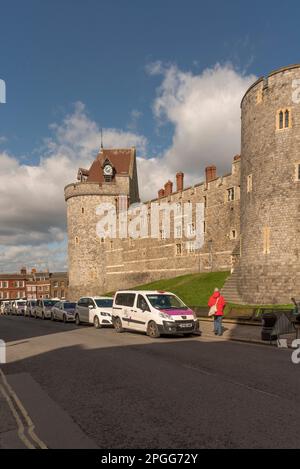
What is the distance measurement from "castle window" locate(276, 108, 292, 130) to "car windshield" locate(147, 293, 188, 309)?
1394 centimetres

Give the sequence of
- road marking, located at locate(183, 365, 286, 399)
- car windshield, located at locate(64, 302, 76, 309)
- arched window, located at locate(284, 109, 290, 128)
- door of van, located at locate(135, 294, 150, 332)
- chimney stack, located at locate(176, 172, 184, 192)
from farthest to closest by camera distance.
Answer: chimney stack, located at locate(176, 172, 184, 192)
car windshield, located at locate(64, 302, 76, 309)
arched window, located at locate(284, 109, 290, 128)
door of van, located at locate(135, 294, 150, 332)
road marking, located at locate(183, 365, 286, 399)

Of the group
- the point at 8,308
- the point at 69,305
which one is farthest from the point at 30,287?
the point at 69,305

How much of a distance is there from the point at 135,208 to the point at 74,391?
48541mm

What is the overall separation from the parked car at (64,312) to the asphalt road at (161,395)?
496 inches

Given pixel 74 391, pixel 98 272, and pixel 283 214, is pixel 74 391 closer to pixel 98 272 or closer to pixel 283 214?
pixel 283 214

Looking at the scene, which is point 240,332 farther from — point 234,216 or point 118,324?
point 234,216

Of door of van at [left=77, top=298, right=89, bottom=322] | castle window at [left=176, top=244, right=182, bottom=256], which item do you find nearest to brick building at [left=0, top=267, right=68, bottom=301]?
castle window at [left=176, top=244, right=182, bottom=256]

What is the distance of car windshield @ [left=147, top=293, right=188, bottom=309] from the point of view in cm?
1630

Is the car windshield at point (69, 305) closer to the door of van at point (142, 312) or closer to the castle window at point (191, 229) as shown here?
the door of van at point (142, 312)

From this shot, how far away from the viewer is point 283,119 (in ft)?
82.3

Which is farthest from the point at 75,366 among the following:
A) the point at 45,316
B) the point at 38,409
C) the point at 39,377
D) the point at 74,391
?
the point at 45,316

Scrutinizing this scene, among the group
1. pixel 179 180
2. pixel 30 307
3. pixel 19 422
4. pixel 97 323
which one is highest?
pixel 179 180

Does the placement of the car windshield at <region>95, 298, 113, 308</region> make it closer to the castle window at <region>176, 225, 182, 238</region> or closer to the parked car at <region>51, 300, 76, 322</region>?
the parked car at <region>51, 300, 76, 322</region>

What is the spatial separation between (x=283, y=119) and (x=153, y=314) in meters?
15.9
